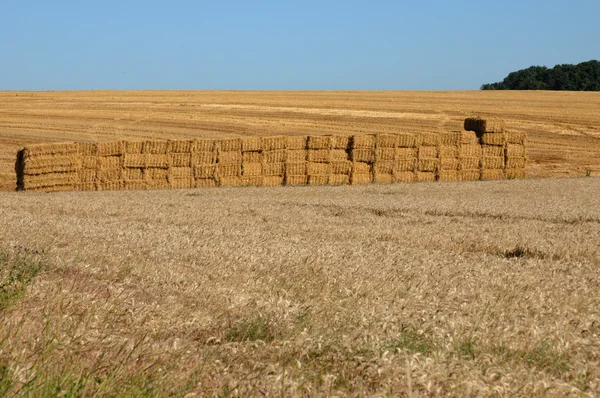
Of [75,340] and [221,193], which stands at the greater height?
[75,340]

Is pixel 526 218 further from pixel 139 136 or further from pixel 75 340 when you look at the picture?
pixel 139 136

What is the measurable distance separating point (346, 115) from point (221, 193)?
14.6 meters

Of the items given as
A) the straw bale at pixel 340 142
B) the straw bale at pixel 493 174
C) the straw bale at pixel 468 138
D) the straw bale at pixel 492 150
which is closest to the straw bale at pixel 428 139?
the straw bale at pixel 468 138

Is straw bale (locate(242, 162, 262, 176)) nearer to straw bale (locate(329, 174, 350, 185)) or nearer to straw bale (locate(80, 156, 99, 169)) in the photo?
straw bale (locate(329, 174, 350, 185))

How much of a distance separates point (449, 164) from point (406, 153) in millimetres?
1513

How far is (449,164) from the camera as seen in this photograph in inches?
1010

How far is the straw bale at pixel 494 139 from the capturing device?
26234mm

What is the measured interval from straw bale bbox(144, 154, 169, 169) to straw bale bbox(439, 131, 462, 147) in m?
7.91

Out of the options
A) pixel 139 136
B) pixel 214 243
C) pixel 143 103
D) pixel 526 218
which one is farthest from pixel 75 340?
pixel 143 103

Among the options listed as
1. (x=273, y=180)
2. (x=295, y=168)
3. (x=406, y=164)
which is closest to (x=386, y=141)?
(x=406, y=164)

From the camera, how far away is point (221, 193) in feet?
65.1

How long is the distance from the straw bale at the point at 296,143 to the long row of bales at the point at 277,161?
3cm

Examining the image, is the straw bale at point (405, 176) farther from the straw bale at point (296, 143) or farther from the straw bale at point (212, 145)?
the straw bale at point (212, 145)

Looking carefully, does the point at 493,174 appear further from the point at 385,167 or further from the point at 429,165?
the point at 385,167
